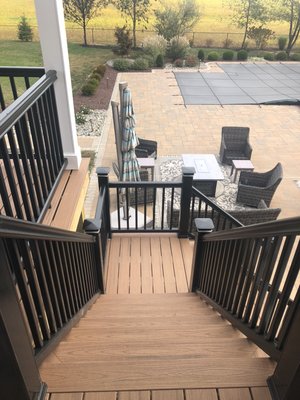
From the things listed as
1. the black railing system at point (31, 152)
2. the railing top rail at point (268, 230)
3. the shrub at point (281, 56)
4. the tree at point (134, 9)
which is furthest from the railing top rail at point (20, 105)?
the tree at point (134, 9)

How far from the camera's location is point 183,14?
2034 centimetres

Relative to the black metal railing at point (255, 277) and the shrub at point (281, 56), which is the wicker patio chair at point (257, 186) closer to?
the black metal railing at point (255, 277)

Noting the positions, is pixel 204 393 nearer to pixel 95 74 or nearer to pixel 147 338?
pixel 147 338

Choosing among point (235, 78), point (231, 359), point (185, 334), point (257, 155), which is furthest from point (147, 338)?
point (235, 78)

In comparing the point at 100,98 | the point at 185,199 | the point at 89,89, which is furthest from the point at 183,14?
the point at 185,199

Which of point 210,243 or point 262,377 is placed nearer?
point 262,377

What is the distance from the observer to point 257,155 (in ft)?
29.3

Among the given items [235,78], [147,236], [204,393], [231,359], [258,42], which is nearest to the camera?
[204,393]

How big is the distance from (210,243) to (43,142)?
1672 millimetres

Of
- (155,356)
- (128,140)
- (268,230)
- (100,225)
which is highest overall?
(268,230)

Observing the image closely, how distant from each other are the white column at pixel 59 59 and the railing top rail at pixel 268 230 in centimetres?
220

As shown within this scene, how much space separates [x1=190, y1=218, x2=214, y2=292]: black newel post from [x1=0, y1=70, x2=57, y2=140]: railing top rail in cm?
167

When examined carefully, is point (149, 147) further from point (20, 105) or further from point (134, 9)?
point (134, 9)

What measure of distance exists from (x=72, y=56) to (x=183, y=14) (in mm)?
7181
